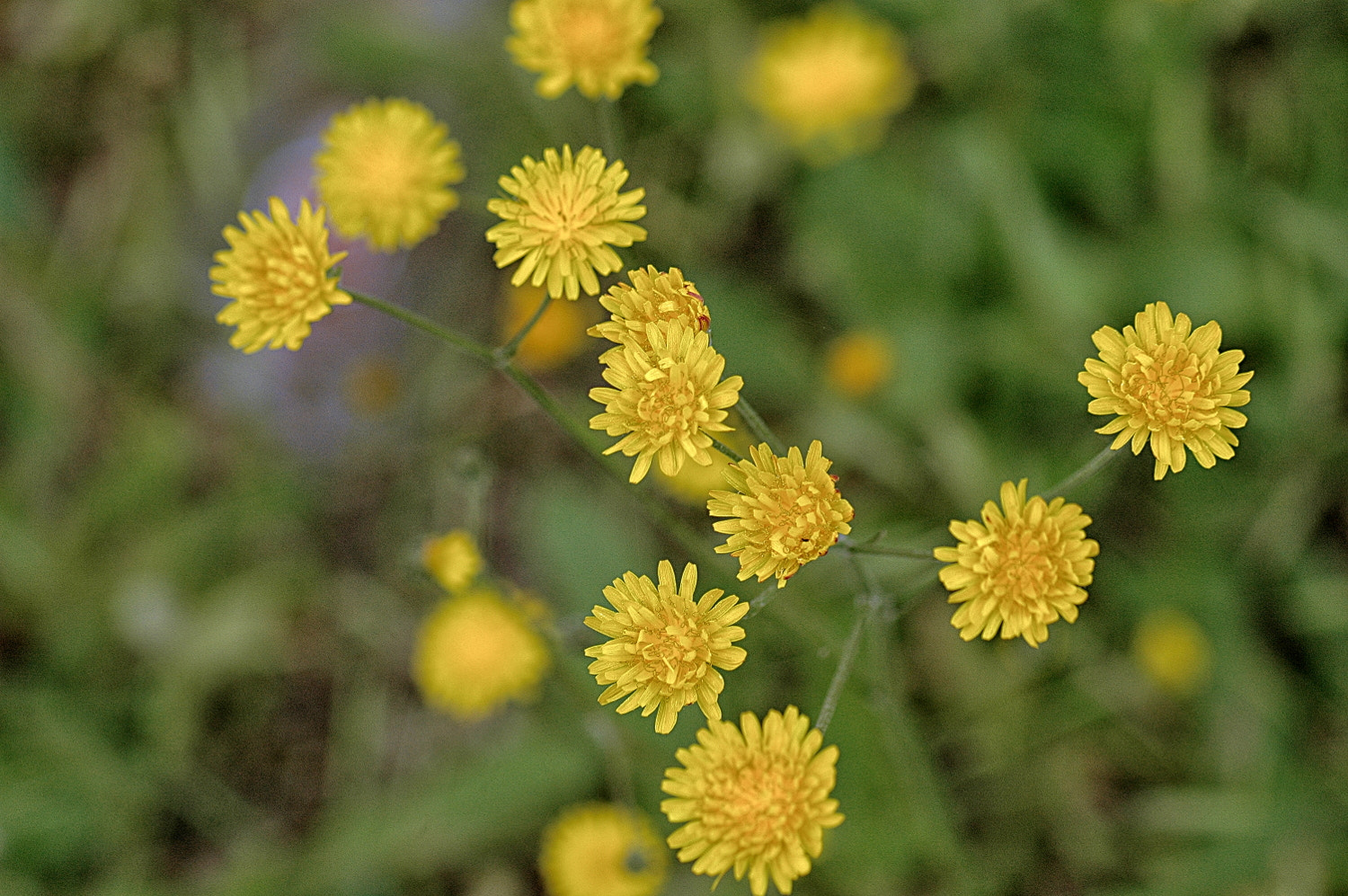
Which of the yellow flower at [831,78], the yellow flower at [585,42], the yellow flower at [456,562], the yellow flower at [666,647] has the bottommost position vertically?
the yellow flower at [666,647]

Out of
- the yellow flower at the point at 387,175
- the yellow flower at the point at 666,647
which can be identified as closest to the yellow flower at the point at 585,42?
the yellow flower at the point at 387,175

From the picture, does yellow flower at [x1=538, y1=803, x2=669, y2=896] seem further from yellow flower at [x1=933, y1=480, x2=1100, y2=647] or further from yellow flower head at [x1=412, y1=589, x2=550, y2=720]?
yellow flower at [x1=933, y1=480, x2=1100, y2=647]

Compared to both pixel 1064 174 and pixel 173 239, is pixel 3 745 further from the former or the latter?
pixel 1064 174

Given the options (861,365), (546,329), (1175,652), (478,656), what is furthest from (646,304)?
(1175,652)

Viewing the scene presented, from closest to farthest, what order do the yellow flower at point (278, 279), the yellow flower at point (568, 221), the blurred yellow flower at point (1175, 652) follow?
1. the yellow flower at point (568, 221)
2. the yellow flower at point (278, 279)
3. the blurred yellow flower at point (1175, 652)

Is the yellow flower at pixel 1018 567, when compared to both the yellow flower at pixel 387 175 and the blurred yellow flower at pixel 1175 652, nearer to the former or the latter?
the yellow flower at pixel 387 175

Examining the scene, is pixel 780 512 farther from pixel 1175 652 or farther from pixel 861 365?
pixel 1175 652

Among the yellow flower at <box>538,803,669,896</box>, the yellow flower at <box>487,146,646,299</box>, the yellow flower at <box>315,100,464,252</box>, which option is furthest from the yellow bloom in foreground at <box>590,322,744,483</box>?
the yellow flower at <box>538,803,669,896</box>
